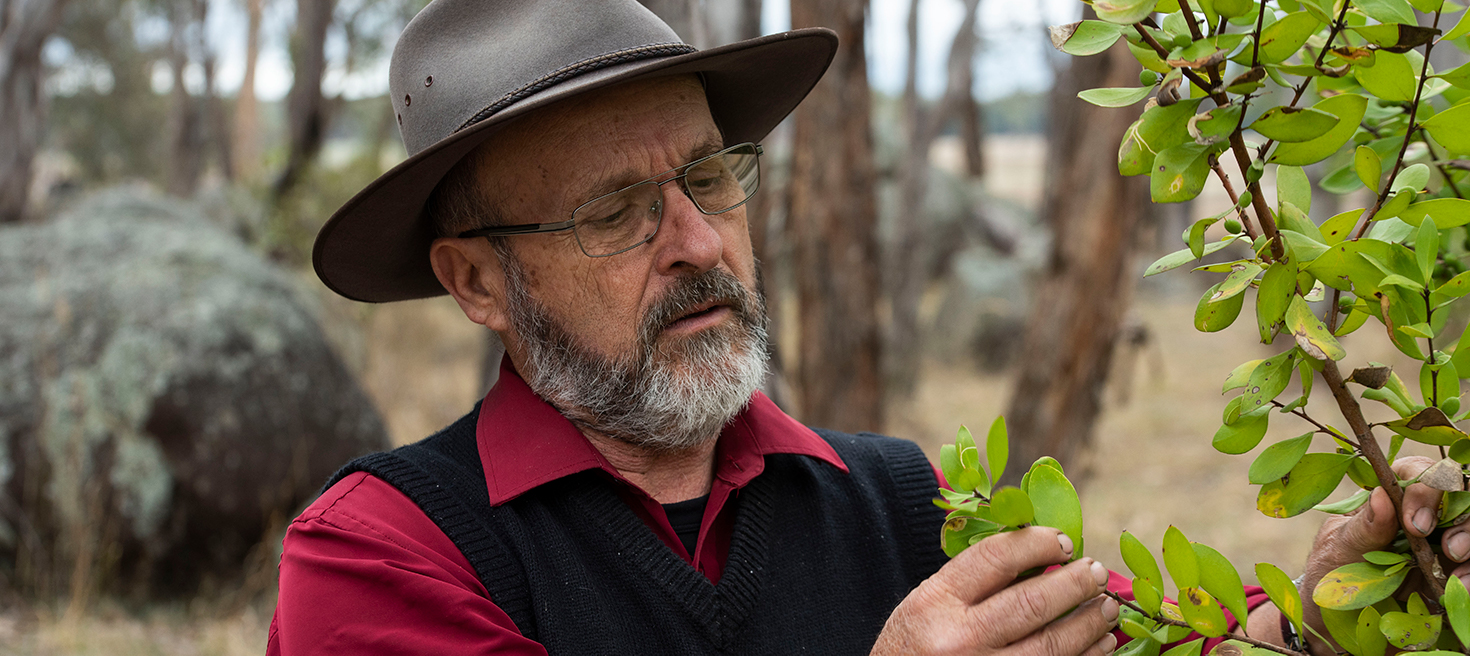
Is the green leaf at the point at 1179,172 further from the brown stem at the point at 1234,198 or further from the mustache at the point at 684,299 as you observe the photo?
the mustache at the point at 684,299

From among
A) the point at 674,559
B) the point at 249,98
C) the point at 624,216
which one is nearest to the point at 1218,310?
the point at 674,559

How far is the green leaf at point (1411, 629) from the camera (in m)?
0.89

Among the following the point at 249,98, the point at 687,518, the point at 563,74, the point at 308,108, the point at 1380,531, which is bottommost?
the point at 687,518

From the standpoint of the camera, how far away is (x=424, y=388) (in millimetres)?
8438

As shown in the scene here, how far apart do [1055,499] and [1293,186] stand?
37 centimetres

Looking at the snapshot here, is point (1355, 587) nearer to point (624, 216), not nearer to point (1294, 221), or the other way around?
point (1294, 221)

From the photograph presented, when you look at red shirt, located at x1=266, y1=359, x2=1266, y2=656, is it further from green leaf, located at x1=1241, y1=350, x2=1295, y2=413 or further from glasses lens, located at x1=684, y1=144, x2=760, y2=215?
green leaf, located at x1=1241, y1=350, x2=1295, y2=413

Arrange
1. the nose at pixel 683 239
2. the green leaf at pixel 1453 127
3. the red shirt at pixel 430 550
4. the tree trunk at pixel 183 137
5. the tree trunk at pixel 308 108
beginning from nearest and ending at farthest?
the green leaf at pixel 1453 127, the red shirt at pixel 430 550, the nose at pixel 683 239, the tree trunk at pixel 308 108, the tree trunk at pixel 183 137

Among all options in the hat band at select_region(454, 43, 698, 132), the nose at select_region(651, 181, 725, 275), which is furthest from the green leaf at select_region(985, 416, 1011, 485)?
the hat band at select_region(454, 43, 698, 132)

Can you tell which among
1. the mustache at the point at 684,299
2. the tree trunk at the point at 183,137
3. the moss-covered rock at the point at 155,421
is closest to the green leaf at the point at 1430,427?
the mustache at the point at 684,299

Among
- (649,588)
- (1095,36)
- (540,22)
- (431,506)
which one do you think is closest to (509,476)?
(431,506)

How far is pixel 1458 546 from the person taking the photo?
97 centimetres

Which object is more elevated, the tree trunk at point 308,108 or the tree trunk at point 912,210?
the tree trunk at point 308,108

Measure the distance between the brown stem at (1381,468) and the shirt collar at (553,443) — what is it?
92 cm
